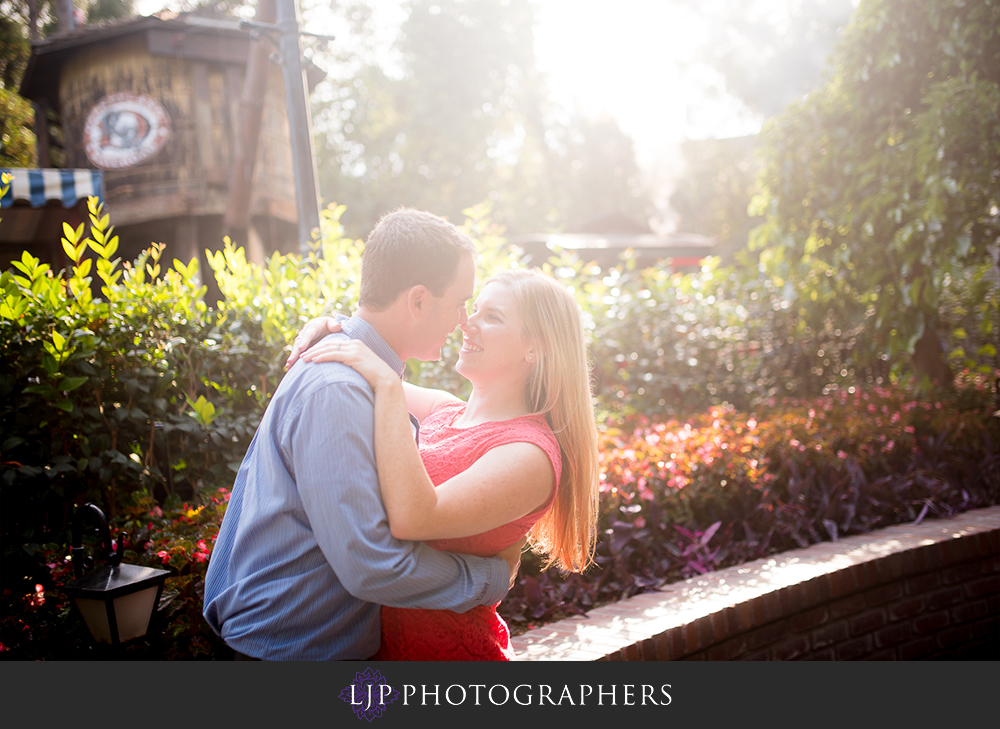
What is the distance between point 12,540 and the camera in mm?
2924

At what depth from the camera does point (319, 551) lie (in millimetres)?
1613

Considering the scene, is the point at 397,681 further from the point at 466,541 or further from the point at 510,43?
the point at 510,43

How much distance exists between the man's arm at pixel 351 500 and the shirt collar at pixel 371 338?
215 millimetres

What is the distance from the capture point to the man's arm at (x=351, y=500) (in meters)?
1.50

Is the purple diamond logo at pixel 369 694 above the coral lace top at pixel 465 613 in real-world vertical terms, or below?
below

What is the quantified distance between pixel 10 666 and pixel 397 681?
118 centimetres

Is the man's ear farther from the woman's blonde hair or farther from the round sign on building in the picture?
the round sign on building

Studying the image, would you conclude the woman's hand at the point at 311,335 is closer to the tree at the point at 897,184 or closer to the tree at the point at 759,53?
the tree at the point at 897,184

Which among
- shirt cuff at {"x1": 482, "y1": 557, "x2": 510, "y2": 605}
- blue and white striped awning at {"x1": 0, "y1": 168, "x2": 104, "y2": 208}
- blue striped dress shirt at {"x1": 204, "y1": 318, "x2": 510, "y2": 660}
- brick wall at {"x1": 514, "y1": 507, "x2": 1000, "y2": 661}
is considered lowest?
brick wall at {"x1": 514, "y1": 507, "x2": 1000, "y2": 661}

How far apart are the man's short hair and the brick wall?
1561mm

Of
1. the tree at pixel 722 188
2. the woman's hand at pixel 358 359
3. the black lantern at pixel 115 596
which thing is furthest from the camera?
the tree at pixel 722 188

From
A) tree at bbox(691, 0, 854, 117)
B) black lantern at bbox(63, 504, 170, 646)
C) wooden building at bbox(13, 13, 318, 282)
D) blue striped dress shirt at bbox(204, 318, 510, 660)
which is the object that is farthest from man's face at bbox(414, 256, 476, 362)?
tree at bbox(691, 0, 854, 117)

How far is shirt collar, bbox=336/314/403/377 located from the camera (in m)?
1.79

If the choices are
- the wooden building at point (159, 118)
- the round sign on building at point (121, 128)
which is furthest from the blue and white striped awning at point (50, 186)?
the round sign on building at point (121, 128)
